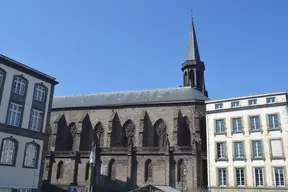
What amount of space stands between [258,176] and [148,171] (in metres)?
12.9

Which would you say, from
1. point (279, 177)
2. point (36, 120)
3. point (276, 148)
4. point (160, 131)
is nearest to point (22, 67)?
point (36, 120)

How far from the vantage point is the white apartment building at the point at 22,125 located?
78.8ft

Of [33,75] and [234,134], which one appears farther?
[234,134]

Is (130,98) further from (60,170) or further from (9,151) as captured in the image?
(9,151)

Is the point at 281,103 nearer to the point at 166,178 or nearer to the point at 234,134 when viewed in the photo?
the point at 234,134

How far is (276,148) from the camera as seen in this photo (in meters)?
Result: 27.2

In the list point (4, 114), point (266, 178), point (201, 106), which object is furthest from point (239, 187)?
point (4, 114)

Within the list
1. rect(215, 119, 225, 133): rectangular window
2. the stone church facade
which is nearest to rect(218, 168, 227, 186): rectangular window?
the stone church facade

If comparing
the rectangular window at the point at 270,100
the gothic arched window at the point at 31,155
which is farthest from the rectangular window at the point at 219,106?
the gothic arched window at the point at 31,155

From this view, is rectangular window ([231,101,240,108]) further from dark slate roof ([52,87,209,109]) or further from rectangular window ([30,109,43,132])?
rectangular window ([30,109,43,132])

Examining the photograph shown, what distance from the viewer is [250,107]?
29516 mm

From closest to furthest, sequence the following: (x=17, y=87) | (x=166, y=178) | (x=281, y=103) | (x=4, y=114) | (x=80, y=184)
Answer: (x=4, y=114), (x=17, y=87), (x=281, y=103), (x=166, y=178), (x=80, y=184)

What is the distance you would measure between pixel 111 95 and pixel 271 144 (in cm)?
2534

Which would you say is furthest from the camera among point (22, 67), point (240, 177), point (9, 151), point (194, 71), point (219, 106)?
point (194, 71)
